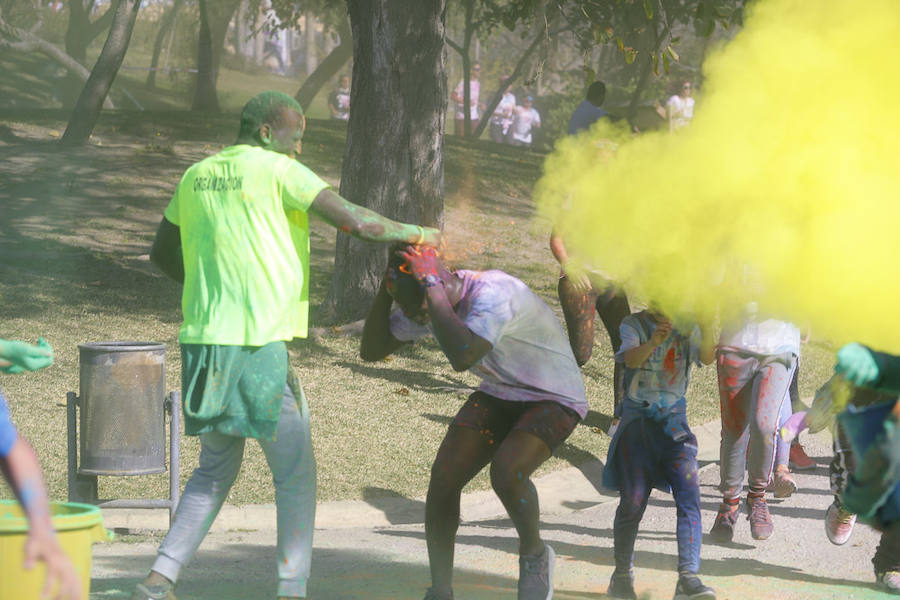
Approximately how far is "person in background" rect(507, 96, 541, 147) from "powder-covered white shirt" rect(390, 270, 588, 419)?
79.8ft

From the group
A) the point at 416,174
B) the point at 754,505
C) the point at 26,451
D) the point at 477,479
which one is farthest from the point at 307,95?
the point at 26,451

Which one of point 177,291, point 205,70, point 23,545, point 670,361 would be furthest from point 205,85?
point 23,545

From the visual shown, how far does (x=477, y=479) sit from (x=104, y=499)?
2.44 metres

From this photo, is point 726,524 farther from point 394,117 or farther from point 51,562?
point 394,117

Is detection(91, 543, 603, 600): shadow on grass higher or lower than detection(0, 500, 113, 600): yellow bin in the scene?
lower

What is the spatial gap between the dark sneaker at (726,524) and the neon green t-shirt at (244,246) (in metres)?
3.04

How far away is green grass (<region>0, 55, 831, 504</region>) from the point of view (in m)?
8.36

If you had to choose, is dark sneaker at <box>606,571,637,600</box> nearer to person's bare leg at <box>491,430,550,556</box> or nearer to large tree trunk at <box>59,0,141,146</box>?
person's bare leg at <box>491,430,550,556</box>

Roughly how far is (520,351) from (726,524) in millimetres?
2296

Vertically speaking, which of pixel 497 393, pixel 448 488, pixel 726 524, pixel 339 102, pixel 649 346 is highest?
pixel 339 102

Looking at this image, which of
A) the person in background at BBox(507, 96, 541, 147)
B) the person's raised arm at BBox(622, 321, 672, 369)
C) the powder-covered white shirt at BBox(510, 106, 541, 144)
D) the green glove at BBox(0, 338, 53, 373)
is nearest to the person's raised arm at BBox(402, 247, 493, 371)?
the person's raised arm at BBox(622, 321, 672, 369)

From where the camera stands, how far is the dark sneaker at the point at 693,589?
538 centimetres

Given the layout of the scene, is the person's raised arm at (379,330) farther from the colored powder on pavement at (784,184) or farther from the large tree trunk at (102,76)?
the large tree trunk at (102,76)

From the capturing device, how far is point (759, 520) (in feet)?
22.1
